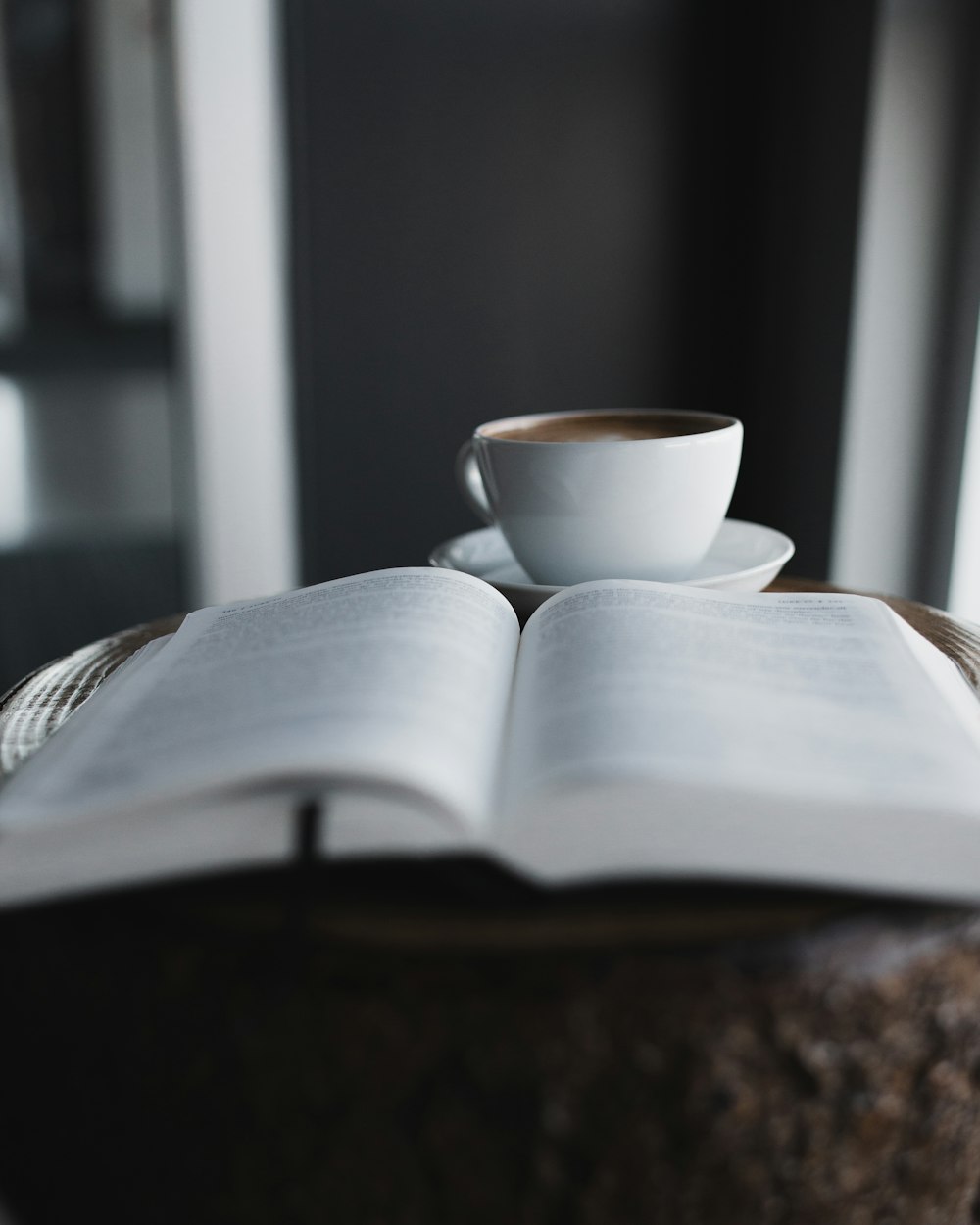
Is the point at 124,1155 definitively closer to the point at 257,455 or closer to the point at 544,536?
the point at 544,536

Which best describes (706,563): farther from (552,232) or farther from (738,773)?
(552,232)

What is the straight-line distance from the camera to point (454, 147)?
145 centimetres

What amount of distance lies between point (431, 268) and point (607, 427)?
0.89 metres

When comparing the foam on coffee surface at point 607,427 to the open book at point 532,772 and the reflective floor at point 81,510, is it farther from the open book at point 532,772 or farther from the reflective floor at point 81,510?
the reflective floor at point 81,510

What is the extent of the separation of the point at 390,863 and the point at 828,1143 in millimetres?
157

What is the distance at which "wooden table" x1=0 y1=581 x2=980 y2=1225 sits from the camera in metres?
0.32

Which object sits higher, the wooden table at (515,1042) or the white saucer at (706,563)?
the white saucer at (706,563)

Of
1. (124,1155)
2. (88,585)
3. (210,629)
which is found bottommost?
(88,585)

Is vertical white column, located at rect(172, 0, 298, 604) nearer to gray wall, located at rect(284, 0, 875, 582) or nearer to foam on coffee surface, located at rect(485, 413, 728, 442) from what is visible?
gray wall, located at rect(284, 0, 875, 582)

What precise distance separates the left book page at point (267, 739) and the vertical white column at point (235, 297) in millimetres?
1016

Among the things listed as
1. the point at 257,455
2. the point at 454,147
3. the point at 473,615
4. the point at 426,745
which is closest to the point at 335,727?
the point at 426,745

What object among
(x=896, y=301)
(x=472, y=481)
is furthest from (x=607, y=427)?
(x=896, y=301)

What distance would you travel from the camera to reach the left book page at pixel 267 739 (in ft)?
1.03

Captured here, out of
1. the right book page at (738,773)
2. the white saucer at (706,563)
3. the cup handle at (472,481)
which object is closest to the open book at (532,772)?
the right book page at (738,773)
